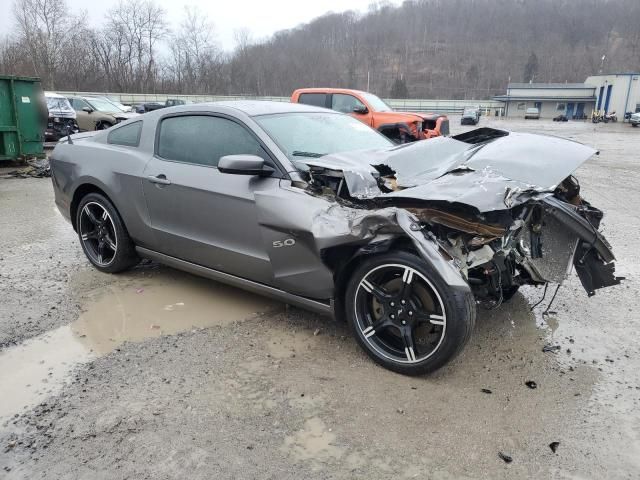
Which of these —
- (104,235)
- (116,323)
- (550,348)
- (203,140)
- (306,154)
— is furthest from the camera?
(104,235)

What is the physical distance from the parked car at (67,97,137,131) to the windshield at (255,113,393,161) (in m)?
14.9

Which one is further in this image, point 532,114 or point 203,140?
point 532,114

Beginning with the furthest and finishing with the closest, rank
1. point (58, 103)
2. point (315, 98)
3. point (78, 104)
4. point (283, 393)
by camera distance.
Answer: point (78, 104) → point (58, 103) → point (315, 98) → point (283, 393)

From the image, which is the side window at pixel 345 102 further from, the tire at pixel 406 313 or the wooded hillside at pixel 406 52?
the wooded hillside at pixel 406 52

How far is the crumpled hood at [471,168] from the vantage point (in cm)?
290

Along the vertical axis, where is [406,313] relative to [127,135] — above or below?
below

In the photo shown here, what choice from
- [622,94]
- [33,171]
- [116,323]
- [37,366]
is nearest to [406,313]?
[116,323]

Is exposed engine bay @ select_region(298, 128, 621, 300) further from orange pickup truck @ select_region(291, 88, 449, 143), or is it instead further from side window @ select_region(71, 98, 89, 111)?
side window @ select_region(71, 98, 89, 111)

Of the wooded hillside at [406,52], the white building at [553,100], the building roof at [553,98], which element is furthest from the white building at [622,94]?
the wooded hillside at [406,52]

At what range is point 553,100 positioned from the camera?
233ft

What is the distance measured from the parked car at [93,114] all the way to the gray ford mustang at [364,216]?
587 inches

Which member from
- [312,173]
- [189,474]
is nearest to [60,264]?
[312,173]

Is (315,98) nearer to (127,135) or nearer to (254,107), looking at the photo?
(127,135)

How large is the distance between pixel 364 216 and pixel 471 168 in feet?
2.79
